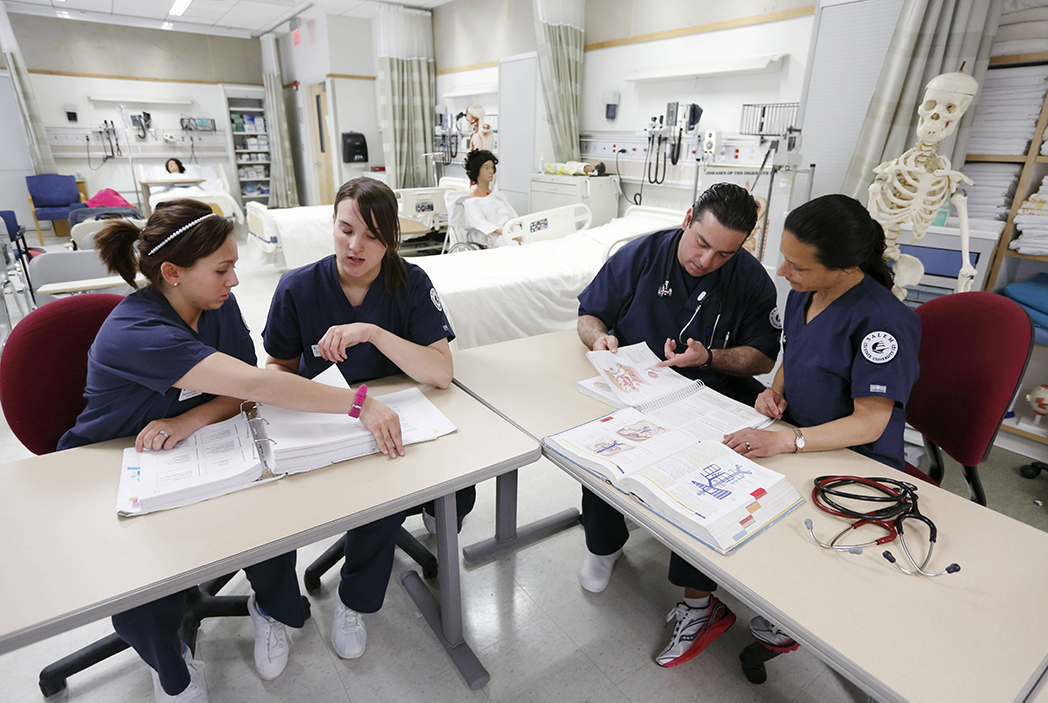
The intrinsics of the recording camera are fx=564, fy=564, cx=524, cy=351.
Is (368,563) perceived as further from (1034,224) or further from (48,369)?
(1034,224)

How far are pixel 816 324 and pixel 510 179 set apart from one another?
14.1ft

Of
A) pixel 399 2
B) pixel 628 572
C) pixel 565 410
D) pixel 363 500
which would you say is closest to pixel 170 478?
pixel 363 500

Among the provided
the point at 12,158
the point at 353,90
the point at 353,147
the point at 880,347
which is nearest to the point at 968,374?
the point at 880,347

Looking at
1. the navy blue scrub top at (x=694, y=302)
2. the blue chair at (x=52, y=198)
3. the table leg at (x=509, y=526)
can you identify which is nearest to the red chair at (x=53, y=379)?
the table leg at (x=509, y=526)

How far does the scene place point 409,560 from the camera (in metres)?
2.04

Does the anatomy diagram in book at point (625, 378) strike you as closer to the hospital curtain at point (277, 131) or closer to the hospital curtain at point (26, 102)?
the hospital curtain at point (277, 131)

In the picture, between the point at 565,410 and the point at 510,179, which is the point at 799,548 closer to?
the point at 565,410

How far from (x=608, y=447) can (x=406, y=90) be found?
6.80m

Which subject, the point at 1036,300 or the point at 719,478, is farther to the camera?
the point at 1036,300

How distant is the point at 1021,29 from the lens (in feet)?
8.23

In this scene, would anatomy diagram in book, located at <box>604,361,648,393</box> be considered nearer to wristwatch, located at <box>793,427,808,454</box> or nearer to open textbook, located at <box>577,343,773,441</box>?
open textbook, located at <box>577,343,773,441</box>

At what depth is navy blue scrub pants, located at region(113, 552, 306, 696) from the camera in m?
1.24

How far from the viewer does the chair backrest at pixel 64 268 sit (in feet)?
9.55

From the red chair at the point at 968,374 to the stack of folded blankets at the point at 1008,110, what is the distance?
157 cm
